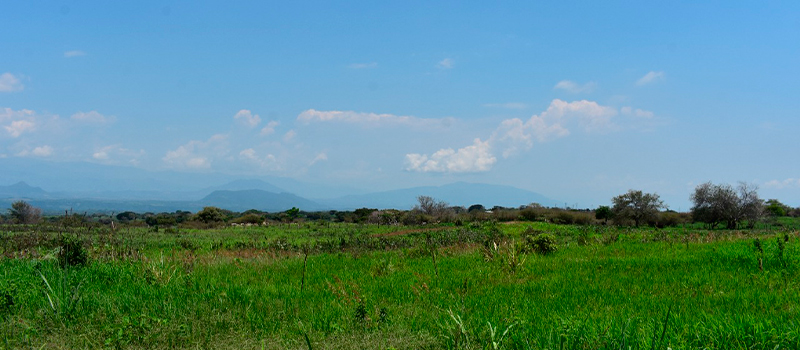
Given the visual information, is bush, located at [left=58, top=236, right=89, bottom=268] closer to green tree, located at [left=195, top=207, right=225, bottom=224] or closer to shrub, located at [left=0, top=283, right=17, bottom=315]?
shrub, located at [left=0, top=283, right=17, bottom=315]

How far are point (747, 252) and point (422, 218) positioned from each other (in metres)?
45.0

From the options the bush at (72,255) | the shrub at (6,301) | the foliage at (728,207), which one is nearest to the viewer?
the shrub at (6,301)

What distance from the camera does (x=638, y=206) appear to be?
56.2 meters

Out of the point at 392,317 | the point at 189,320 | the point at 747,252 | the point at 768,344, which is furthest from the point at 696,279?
the point at 189,320

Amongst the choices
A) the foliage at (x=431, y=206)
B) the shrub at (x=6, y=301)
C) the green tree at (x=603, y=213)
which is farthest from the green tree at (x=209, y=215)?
the shrub at (x=6, y=301)

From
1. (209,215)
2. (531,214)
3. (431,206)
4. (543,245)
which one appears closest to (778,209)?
(531,214)

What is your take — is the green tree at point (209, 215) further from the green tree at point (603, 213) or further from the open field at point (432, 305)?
the open field at point (432, 305)

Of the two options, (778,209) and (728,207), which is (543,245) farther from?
(778,209)

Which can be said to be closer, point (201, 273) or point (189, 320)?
point (189, 320)

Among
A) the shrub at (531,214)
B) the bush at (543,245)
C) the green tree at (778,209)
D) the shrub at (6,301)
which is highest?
the green tree at (778,209)

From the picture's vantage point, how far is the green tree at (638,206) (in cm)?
5566

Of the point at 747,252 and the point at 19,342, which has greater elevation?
the point at 747,252

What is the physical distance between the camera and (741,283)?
8344 mm

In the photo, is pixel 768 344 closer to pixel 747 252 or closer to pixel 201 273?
pixel 747 252
